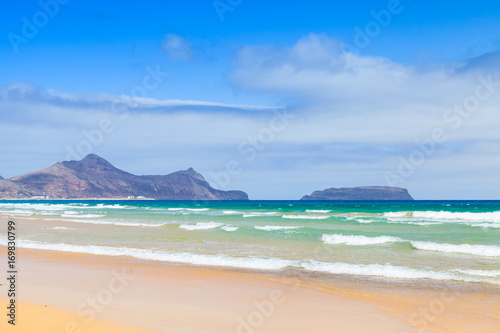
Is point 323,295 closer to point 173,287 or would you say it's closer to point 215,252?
point 173,287

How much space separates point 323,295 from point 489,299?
3058 mm

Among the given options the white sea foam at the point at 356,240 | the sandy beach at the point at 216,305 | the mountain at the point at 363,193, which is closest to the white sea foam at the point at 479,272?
the sandy beach at the point at 216,305

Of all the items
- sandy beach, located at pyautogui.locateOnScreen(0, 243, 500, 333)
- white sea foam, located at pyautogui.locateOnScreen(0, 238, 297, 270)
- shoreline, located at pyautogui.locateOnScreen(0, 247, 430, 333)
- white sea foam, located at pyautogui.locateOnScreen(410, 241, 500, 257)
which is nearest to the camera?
sandy beach, located at pyautogui.locateOnScreen(0, 243, 500, 333)

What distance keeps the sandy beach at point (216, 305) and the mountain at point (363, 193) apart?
17246 centimetres

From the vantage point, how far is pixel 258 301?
7.42 m

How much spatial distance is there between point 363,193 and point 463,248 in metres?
168

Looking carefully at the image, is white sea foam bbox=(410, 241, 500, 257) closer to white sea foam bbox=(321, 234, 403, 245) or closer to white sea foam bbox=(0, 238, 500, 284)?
white sea foam bbox=(321, 234, 403, 245)

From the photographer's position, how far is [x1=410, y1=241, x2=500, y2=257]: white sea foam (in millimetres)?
13557

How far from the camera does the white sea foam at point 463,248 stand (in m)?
13.6

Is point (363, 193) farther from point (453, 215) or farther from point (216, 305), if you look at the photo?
point (216, 305)

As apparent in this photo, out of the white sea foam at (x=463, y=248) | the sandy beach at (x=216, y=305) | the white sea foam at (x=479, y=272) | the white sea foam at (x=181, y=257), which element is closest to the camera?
the sandy beach at (x=216, y=305)

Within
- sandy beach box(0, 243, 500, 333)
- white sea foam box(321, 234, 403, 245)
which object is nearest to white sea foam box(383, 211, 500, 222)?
white sea foam box(321, 234, 403, 245)

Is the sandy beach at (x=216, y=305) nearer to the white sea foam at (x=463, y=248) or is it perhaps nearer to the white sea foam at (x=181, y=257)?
the white sea foam at (x=181, y=257)

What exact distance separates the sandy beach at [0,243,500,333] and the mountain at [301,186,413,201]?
566 ft
